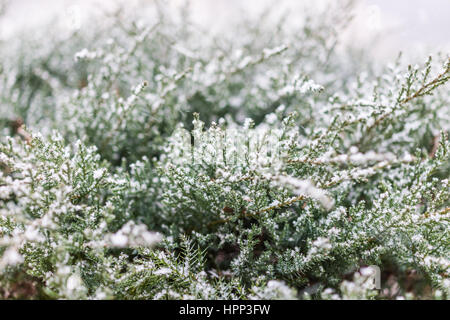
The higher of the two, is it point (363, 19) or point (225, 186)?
point (363, 19)

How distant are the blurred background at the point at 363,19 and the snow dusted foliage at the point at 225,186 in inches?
9.6

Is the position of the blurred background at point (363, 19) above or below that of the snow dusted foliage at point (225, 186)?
above

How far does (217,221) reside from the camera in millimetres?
1125

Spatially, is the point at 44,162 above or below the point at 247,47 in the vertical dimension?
below

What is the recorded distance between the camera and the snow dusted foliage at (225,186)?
0.90 m

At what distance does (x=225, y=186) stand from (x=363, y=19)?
1.61 meters

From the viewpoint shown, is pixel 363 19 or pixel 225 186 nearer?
pixel 225 186

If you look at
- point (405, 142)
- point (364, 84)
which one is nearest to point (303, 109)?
point (364, 84)

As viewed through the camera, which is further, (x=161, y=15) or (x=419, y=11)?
(x=419, y=11)

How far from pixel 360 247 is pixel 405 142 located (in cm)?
68

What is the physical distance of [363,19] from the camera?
198cm

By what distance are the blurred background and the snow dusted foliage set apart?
0.24 meters

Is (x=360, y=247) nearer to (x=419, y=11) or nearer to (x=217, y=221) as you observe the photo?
(x=217, y=221)

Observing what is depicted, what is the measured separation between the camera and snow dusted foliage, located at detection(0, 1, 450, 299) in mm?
897
